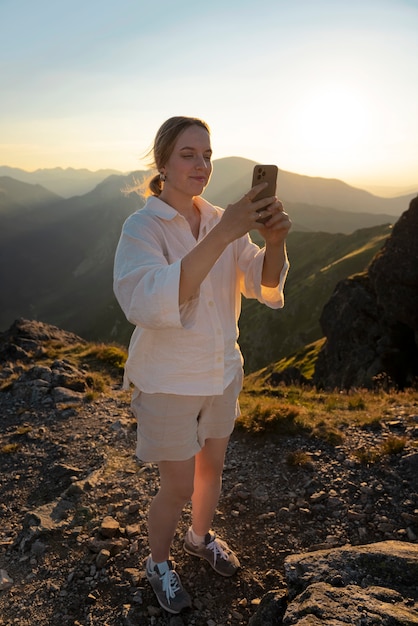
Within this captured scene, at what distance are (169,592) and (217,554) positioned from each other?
0.65 meters

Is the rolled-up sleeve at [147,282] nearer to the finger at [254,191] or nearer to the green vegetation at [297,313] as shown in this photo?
the finger at [254,191]

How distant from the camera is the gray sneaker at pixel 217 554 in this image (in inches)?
174

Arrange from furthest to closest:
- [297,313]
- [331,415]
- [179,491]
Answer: [297,313] < [331,415] < [179,491]

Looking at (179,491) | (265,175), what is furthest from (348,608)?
(265,175)

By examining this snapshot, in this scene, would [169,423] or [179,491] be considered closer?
[169,423]

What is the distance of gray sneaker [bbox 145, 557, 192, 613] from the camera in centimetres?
398

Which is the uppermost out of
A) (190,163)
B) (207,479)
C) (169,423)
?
(190,163)

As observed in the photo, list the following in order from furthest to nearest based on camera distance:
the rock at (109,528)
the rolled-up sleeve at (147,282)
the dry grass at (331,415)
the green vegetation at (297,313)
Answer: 1. the green vegetation at (297,313)
2. the dry grass at (331,415)
3. the rock at (109,528)
4. the rolled-up sleeve at (147,282)

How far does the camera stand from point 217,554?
448 centimetres

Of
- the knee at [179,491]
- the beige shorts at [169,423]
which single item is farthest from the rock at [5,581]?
the beige shorts at [169,423]

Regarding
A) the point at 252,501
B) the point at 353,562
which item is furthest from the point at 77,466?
the point at 353,562

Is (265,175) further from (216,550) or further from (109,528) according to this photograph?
(109,528)

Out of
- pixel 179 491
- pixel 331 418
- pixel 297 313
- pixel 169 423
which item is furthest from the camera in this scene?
pixel 297 313

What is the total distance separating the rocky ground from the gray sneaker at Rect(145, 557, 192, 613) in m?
0.10
